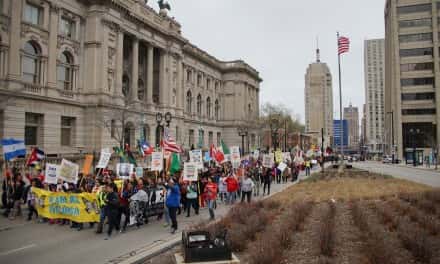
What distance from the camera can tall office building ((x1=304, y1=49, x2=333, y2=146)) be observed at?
114 m

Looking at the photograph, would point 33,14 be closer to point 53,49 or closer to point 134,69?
point 53,49

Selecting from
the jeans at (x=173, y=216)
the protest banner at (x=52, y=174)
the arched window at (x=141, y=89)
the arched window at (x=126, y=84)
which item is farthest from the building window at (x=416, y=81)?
the protest banner at (x=52, y=174)

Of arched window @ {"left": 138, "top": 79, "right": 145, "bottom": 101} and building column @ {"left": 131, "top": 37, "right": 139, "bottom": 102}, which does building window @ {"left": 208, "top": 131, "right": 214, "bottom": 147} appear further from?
building column @ {"left": 131, "top": 37, "right": 139, "bottom": 102}

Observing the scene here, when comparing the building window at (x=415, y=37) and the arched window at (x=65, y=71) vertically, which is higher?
the building window at (x=415, y=37)

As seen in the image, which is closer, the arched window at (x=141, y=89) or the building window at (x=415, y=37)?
the arched window at (x=141, y=89)

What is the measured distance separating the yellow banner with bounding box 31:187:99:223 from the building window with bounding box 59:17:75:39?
26.4m

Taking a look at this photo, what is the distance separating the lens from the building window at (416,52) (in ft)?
271

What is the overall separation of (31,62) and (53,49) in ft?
7.74

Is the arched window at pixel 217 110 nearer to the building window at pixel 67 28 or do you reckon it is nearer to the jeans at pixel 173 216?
the building window at pixel 67 28

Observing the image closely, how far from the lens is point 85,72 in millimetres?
37781

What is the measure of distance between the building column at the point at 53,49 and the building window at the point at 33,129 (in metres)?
3.37

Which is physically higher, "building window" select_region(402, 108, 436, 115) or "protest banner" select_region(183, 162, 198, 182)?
"building window" select_region(402, 108, 436, 115)

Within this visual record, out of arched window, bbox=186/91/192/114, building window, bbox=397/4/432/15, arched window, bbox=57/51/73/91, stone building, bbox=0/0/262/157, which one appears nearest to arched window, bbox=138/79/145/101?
stone building, bbox=0/0/262/157

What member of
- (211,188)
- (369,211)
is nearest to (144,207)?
(211,188)
